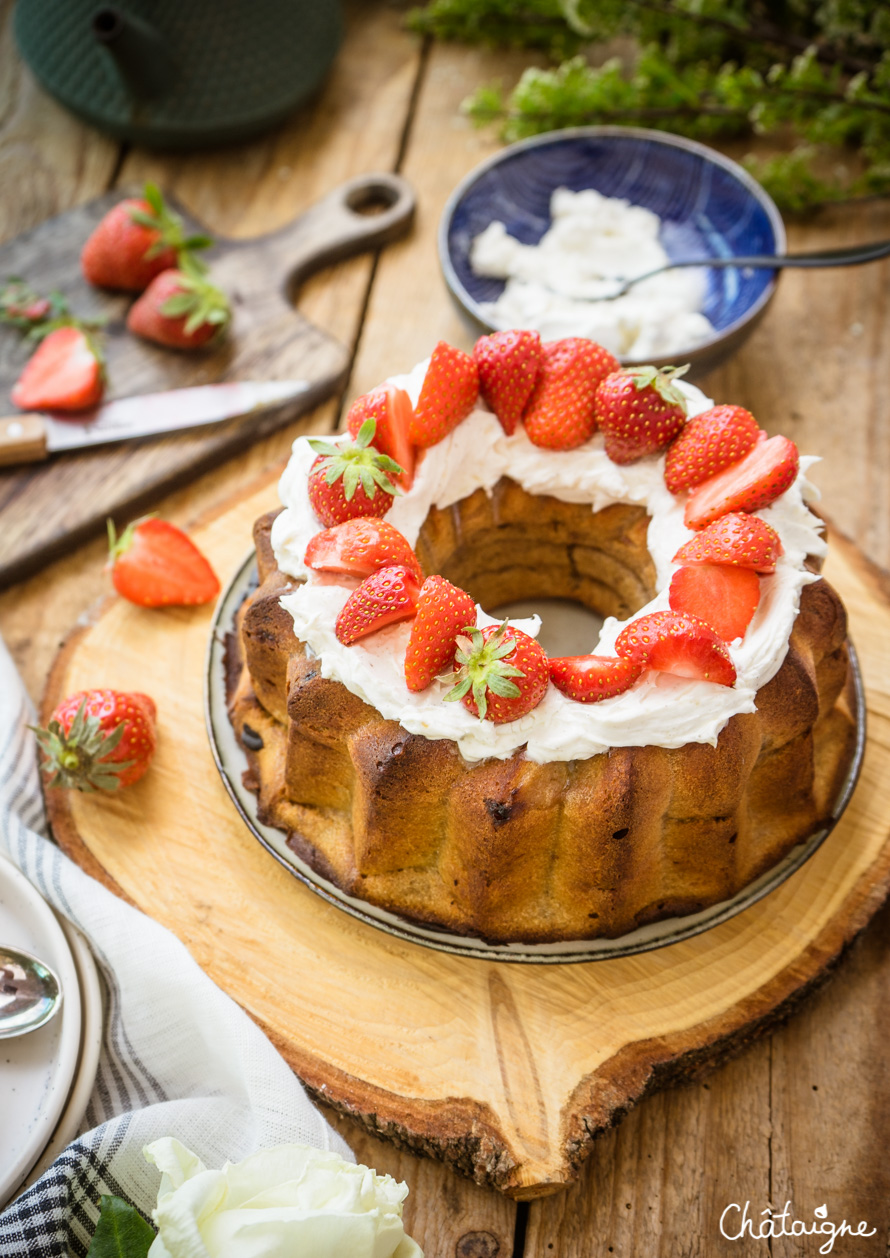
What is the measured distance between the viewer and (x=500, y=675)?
5.73ft

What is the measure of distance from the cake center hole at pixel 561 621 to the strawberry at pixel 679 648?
56cm

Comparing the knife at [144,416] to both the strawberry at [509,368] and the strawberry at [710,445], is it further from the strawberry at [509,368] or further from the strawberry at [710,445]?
the strawberry at [710,445]

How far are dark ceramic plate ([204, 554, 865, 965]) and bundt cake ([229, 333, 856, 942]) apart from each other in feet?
0.07

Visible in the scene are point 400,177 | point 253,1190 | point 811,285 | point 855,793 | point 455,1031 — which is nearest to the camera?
point 253,1190

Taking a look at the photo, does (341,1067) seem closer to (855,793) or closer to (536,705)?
(536,705)

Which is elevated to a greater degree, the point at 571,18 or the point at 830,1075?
the point at 571,18

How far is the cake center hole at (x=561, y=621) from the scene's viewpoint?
2416 millimetres

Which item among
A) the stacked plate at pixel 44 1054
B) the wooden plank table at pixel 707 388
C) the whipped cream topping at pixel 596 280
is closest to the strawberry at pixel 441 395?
the whipped cream topping at pixel 596 280

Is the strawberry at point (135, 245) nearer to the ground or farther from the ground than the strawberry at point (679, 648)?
farther from the ground

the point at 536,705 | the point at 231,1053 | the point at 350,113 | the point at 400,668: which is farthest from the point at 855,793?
the point at 350,113

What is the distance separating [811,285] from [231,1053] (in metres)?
2.67

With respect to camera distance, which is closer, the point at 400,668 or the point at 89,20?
the point at 400,668

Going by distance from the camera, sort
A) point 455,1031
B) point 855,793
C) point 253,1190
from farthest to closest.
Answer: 1. point 855,793
2. point 455,1031
3. point 253,1190

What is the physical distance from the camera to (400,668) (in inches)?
74.1
